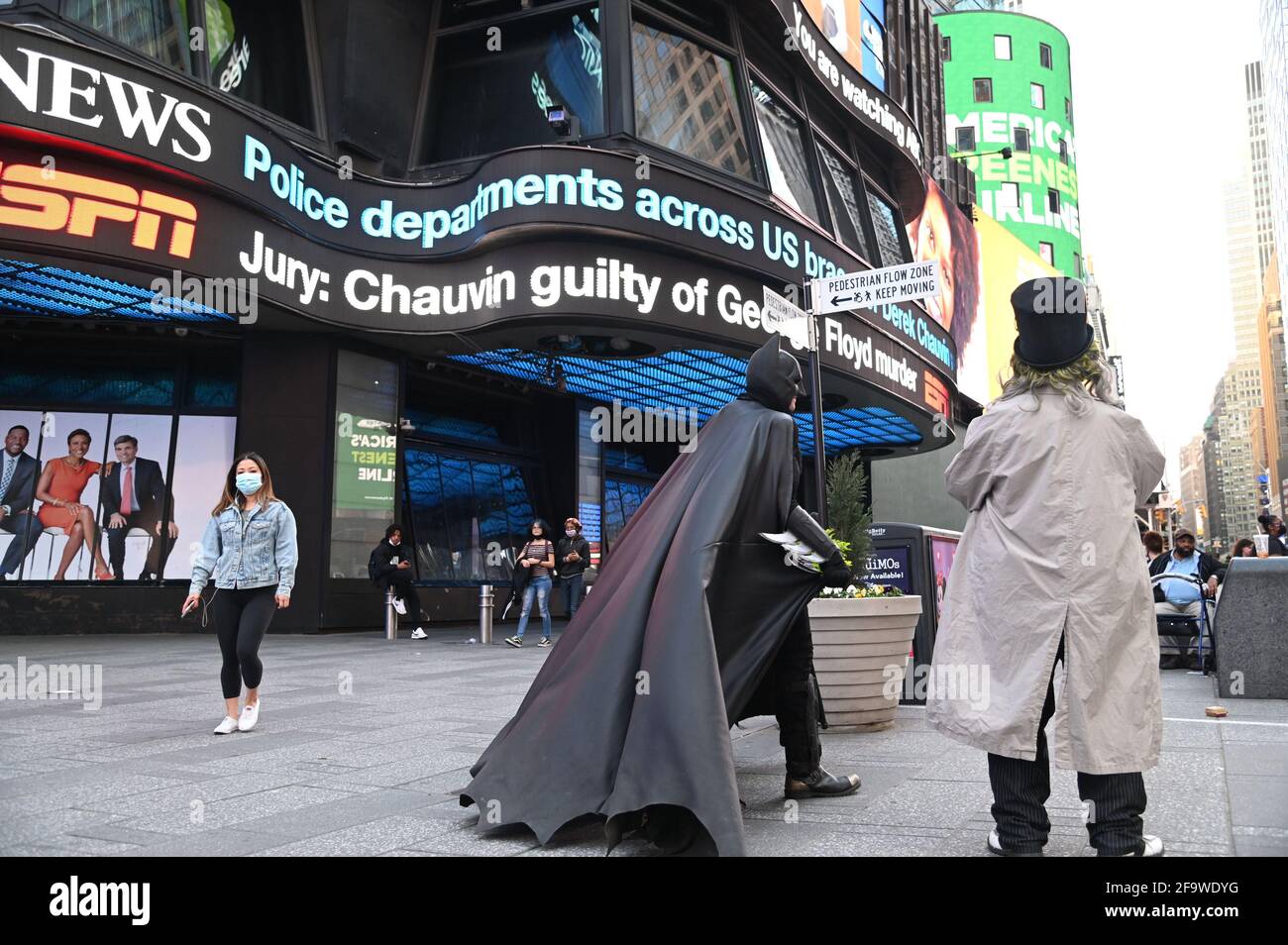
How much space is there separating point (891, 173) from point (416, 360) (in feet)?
45.5

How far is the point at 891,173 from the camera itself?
82.1ft

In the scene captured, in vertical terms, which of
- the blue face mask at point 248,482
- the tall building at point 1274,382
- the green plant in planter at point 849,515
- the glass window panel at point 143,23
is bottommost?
the green plant in planter at point 849,515

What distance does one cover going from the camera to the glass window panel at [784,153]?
1800 cm

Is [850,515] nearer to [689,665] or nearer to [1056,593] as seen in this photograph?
[689,665]

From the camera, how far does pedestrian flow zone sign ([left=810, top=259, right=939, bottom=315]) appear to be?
7.34m

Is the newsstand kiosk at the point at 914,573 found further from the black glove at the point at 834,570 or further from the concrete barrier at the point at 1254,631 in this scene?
the black glove at the point at 834,570

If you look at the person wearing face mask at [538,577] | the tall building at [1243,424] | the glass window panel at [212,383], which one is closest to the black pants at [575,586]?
the person wearing face mask at [538,577]

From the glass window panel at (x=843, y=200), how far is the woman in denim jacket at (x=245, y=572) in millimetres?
15372

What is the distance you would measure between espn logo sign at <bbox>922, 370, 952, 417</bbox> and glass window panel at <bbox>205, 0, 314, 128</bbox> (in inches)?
553

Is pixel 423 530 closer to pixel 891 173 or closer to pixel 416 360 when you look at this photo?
pixel 416 360

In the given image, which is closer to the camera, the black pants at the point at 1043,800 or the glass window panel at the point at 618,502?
Answer: the black pants at the point at 1043,800

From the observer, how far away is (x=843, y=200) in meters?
21.6

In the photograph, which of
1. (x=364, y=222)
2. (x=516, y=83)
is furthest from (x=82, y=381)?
(x=516, y=83)
